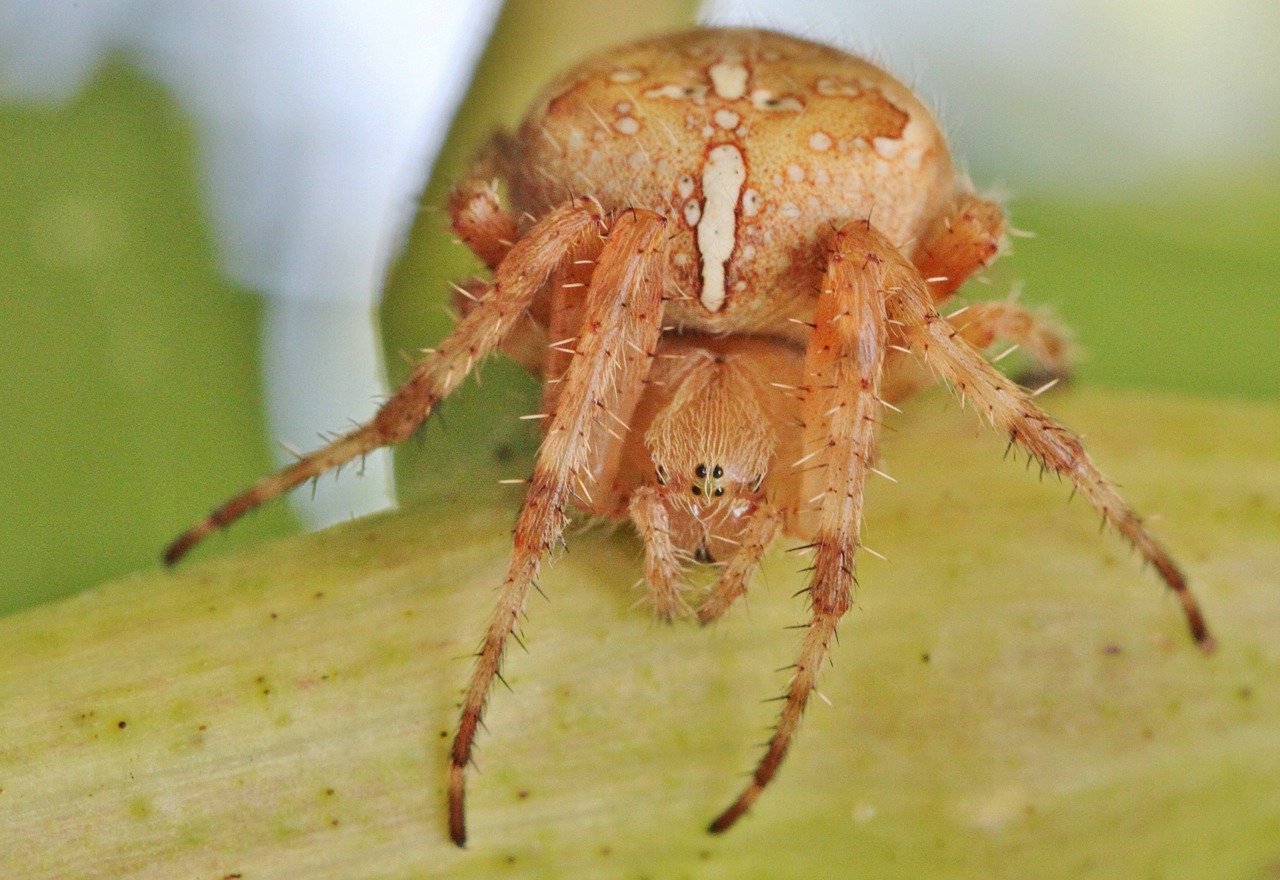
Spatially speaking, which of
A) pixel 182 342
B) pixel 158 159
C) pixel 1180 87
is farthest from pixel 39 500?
pixel 1180 87

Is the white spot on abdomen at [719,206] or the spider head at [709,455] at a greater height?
the white spot on abdomen at [719,206]

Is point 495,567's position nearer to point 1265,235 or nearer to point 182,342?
point 182,342

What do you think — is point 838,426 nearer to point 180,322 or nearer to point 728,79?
point 728,79

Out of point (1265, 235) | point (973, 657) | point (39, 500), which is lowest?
point (39, 500)

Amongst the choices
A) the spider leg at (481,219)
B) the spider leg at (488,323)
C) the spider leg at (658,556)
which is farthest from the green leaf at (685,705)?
the spider leg at (481,219)

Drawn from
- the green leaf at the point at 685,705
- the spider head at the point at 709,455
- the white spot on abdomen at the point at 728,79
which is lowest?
the green leaf at the point at 685,705

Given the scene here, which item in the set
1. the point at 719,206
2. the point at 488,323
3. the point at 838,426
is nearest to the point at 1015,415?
the point at 838,426

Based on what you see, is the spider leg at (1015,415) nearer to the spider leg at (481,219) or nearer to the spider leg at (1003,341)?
the spider leg at (1003,341)
